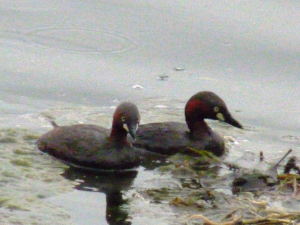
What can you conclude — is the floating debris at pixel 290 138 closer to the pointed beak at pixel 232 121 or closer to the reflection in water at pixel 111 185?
the pointed beak at pixel 232 121

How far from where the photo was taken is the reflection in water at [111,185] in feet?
23.0

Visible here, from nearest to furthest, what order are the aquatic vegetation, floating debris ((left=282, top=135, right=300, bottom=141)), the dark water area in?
1. the aquatic vegetation
2. the dark water area
3. floating debris ((left=282, top=135, right=300, bottom=141))

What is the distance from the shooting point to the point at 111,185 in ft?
25.8

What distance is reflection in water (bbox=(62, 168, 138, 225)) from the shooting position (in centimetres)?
700

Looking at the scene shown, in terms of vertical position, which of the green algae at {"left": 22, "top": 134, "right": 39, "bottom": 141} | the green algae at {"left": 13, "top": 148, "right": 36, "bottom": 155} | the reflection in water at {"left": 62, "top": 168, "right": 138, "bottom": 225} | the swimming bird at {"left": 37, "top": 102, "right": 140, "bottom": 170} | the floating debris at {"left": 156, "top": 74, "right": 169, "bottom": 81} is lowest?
the reflection in water at {"left": 62, "top": 168, "right": 138, "bottom": 225}

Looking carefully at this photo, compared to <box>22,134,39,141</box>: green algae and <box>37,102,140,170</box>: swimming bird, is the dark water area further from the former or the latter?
<box>37,102,140,170</box>: swimming bird

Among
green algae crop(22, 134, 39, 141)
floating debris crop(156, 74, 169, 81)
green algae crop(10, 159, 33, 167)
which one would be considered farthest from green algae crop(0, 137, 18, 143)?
floating debris crop(156, 74, 169, 81)

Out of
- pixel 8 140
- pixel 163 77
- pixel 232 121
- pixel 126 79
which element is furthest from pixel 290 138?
pixel 8 140

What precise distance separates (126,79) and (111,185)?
3365mm

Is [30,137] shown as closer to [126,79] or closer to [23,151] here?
[23,151]

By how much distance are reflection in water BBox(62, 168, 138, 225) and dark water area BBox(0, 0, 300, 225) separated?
0.03ft

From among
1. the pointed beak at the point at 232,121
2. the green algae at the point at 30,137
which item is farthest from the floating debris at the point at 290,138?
the green algae at the point at 30,137

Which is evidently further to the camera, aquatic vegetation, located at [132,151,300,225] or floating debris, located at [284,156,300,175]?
floating debris, located at [284,156,300,175]

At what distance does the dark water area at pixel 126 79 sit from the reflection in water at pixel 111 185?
0.01m
